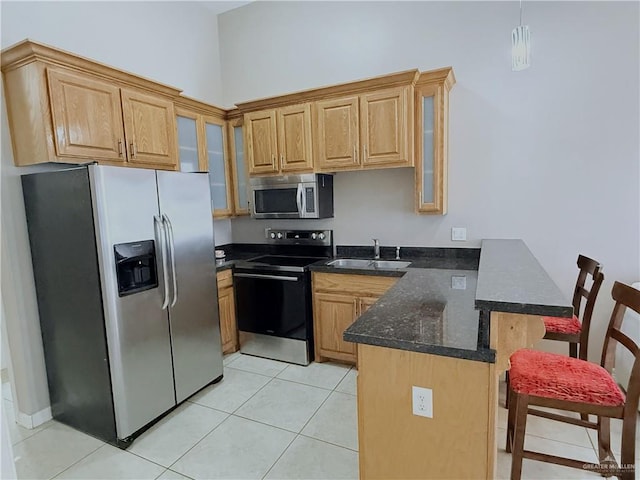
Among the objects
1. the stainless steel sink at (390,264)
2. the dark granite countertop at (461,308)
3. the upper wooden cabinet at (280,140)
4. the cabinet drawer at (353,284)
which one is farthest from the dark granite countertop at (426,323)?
the upper wooden cabinet at (280,140)

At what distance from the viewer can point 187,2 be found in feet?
11.6

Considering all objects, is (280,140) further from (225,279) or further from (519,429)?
(519,429)

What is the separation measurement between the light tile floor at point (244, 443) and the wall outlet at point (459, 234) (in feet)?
4.42

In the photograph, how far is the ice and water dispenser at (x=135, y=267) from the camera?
211 cm

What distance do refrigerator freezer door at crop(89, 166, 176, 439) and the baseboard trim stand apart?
746mm

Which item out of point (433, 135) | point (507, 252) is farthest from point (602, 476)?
point (433, 135)

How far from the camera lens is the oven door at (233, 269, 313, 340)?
3104 millimetres

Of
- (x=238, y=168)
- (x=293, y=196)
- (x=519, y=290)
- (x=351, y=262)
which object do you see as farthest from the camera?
(x=238, y=168)

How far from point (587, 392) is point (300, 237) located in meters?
2.60

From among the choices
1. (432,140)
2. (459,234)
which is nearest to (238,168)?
(432,140)

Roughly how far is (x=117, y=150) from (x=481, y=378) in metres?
2.64

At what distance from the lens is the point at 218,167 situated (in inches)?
142

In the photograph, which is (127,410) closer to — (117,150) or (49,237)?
(49,237)

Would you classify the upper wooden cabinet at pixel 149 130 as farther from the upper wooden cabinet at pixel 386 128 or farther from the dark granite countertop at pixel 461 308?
the dark granite countertop at pixel 461 308
